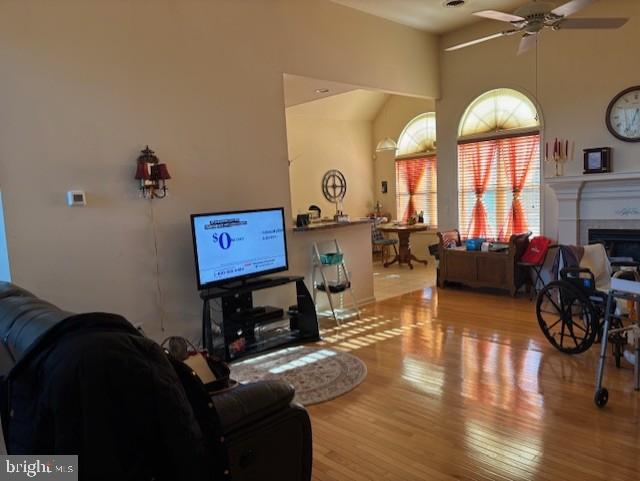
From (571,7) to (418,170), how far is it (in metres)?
6.01

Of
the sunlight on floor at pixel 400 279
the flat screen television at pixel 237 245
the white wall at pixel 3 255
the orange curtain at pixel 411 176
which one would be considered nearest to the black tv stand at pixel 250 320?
the flat screen television at pixel 237 245

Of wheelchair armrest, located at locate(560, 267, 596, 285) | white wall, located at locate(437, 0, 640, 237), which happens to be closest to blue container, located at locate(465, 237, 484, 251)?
white wall, located at locate(437, 0, 640, 237)

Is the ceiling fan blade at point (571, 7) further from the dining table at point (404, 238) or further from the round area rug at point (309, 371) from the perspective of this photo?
the dining table at point (404, 238)

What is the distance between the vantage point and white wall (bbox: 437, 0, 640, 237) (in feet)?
17.2

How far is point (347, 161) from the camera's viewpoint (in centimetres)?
969

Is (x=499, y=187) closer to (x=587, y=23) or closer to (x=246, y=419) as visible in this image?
(x=587, y=23)

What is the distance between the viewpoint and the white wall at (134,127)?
3289 millimetres

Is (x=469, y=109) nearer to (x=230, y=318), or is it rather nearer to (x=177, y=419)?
(x=230, y=318)

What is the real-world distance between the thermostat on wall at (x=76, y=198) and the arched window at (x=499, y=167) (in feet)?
17.5

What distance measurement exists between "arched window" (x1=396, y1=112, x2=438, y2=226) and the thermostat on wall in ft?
22.3

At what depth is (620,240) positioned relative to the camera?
5.33 meters

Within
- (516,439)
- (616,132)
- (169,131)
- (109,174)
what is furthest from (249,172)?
(616,132)

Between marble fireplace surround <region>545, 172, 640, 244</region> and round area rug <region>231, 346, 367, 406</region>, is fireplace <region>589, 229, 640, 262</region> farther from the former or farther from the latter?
round area rug <region>231, 346, 367, 406</region>

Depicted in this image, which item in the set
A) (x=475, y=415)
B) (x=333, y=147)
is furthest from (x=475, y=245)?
(x=333, y=147)
